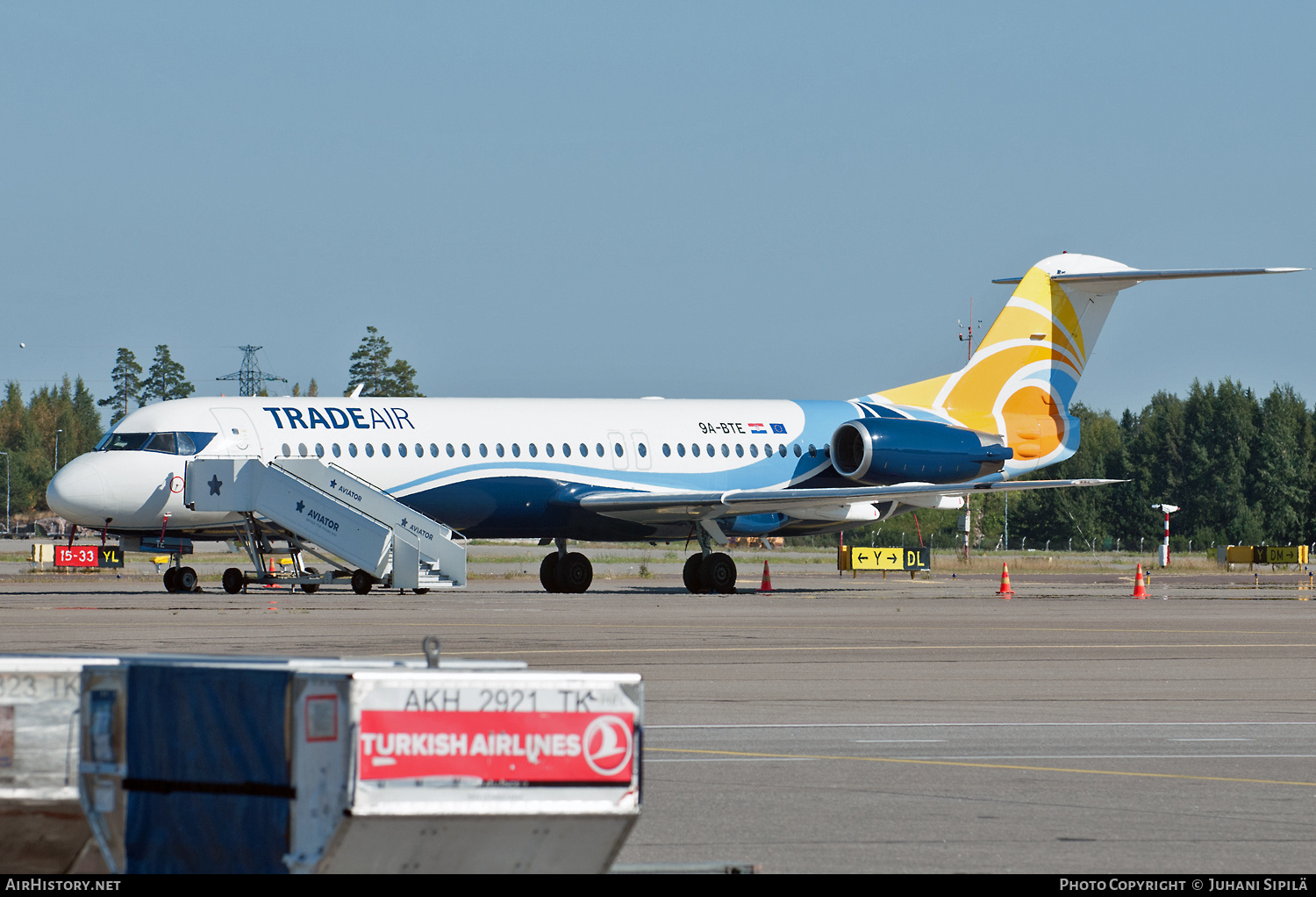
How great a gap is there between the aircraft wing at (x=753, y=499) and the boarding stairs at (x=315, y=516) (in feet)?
15.4

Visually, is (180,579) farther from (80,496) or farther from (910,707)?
(910,707)

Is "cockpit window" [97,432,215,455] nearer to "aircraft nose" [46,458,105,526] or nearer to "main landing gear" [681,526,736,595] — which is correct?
"aircraft nose" [46,458,105,526]

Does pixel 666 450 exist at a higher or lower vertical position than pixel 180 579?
higher

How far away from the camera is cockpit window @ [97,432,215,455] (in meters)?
32.9

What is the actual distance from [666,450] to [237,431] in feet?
31.7

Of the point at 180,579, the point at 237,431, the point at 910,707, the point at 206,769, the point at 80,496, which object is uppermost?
the point at 237,431

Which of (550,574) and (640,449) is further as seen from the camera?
(640,449)

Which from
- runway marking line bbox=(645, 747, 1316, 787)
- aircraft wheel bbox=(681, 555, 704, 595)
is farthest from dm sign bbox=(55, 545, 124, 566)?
runway marking line bbox=(645, 747, 1316, 787)

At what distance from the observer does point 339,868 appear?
4.90 m

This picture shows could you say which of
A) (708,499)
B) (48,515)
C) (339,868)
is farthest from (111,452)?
(48,515)

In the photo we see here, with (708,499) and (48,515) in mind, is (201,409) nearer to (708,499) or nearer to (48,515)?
(708,499)

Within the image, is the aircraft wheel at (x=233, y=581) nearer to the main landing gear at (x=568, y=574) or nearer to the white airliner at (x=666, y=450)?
the white airliner at (x=666, y=450)

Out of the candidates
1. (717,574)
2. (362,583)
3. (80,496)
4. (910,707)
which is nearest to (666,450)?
(717,574)

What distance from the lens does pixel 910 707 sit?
14938mm
